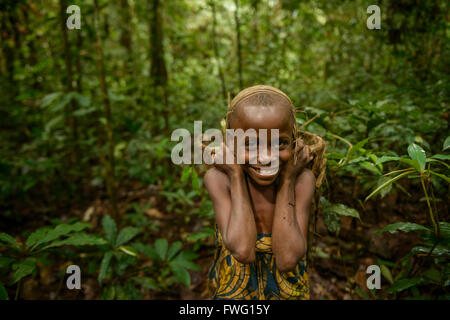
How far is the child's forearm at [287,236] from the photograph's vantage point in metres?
1.24

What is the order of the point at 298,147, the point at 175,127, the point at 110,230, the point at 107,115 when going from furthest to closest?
the point at 175,127, the point at 107,115, the point at 110,230, the point at 298,147

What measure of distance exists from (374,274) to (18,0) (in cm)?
454

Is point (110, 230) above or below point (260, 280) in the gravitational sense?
above

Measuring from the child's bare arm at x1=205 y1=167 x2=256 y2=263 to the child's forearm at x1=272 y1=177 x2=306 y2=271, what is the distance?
0.39 ft

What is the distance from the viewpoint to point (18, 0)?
117 inches

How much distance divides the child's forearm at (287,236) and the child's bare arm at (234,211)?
119 mm

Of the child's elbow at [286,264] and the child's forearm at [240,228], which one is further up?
the child's forearm at [240,228]

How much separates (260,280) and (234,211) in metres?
0.52

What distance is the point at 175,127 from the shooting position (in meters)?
3.41

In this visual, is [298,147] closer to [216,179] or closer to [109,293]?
[216,179]

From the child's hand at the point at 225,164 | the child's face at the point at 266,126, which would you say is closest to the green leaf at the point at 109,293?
the child's hand at the point at 225,164

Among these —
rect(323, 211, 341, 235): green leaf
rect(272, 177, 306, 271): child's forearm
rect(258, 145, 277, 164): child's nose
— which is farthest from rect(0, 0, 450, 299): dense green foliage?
rect(258, 145, 277, 164): child's nose

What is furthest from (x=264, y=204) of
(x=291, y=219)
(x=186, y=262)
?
(x=186, y=262)

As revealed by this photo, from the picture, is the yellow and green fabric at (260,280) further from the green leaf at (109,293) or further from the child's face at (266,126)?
the green leaf at (109,293)
